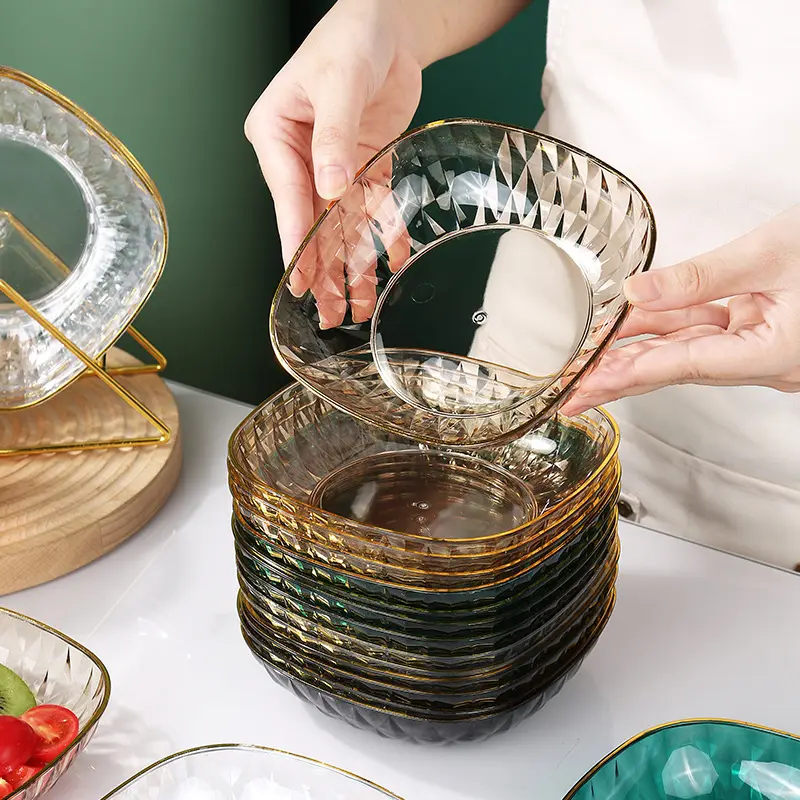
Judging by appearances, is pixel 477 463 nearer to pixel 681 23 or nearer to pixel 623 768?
pixel 623 768

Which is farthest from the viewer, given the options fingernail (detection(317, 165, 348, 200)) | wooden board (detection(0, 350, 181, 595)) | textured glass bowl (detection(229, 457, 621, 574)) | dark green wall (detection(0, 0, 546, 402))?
dark green wall (detection(0, 0, 546, 402))

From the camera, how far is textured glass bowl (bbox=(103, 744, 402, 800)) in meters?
0.47

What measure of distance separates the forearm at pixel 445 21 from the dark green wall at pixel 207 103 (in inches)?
15.8

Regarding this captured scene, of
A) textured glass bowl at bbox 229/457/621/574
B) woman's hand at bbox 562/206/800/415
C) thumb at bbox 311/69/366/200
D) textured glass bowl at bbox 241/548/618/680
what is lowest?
textured glass bowl at bbox 241/548/618/680

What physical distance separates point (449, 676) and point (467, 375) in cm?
19

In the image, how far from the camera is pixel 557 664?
0.52 meters

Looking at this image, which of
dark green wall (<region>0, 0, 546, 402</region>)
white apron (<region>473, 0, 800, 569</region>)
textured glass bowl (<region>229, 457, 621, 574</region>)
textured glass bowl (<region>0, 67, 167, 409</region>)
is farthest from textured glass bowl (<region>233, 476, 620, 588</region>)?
dark green wall (<region>0, 0, 546, 402</region>)

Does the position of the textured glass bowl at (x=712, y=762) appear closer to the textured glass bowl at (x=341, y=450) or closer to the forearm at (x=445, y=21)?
the textured glass bowl at (x=341, y=450)

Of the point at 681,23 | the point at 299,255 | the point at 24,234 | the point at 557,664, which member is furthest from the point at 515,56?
the point at 557,664

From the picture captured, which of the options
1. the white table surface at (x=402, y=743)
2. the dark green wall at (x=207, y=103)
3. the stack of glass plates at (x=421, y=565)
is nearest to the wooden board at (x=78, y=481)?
the white table surface at (x=402, y=743)

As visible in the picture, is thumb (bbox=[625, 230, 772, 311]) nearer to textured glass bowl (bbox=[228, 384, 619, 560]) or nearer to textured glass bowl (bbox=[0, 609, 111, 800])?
textured glass bowl (bbox=[228, 384, 619, 560])

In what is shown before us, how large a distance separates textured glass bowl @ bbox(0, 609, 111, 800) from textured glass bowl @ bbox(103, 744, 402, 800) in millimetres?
59

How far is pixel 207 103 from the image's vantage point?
46.9 inches

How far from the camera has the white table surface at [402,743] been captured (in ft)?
1.80
